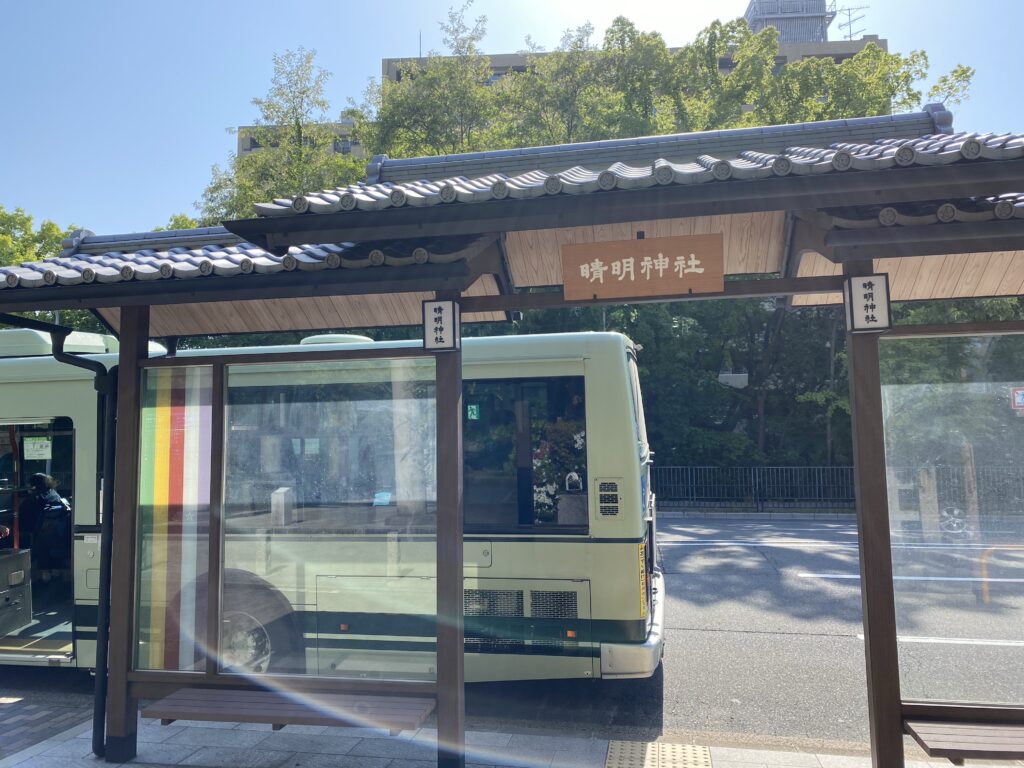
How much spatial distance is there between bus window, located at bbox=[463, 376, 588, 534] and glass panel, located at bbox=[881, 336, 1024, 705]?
230 centimetres

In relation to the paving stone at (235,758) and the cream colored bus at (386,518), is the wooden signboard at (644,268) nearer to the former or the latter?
the cream colored bus at (386,518)

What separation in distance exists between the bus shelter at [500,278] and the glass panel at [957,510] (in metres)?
0.20

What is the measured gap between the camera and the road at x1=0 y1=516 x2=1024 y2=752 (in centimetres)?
399

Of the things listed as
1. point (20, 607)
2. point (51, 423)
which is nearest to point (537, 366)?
point (51, 423)

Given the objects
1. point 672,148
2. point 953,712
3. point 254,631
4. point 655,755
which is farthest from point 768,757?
point 672,148

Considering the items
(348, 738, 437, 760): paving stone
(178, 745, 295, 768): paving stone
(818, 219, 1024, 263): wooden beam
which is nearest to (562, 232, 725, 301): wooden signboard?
(818, 219, 1024, 263): wooden beam

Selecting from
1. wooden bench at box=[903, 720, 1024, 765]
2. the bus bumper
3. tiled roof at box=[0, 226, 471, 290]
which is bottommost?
the bus bumper

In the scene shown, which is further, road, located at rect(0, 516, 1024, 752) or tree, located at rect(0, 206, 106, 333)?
tree, located at rect(0, 206, 106, 333)

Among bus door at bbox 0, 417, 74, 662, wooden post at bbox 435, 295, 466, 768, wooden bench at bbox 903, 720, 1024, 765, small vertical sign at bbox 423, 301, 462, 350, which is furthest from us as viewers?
bus door at bbox 0, 417, 74, 662

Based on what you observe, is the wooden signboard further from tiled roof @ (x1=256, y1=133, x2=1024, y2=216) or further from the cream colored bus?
the cream colored bus

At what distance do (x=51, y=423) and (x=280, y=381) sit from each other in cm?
271

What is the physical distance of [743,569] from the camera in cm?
1097

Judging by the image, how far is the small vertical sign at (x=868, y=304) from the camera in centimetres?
393

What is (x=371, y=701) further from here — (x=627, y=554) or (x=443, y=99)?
(x=443, y=99)
